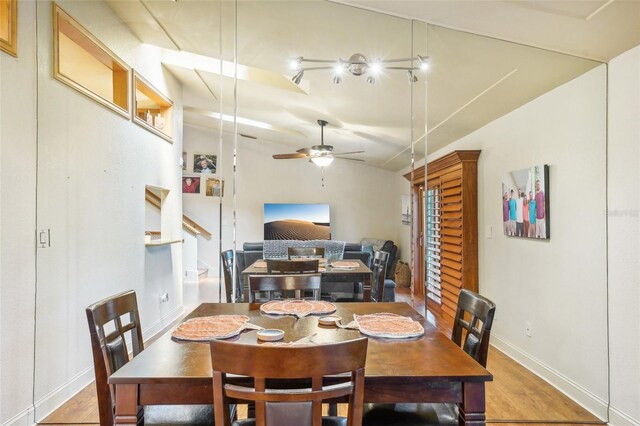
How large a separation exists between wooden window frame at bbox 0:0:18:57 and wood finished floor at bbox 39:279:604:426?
2.10 m

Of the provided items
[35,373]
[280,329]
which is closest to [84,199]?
[35,373]

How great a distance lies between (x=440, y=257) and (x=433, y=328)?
7.65 ft

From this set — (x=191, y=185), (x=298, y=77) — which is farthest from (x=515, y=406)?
(x=191, y=185)

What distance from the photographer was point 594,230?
2.21 metres

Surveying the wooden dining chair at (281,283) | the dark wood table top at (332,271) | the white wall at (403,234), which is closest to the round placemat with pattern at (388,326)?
the wooden dining chair at (281,283)

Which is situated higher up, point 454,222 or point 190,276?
point 454,222

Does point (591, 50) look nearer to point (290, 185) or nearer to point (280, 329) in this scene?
point (280, 329)

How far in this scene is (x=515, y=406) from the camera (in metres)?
2.29

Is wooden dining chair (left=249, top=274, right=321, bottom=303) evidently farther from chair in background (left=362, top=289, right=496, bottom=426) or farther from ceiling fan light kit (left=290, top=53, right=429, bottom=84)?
ceiling fan light kit (left=290, top=53, right=429, bottom=84)

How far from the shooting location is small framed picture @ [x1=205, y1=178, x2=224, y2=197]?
2.99m

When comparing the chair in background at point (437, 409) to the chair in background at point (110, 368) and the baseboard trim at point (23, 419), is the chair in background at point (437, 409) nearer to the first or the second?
the chair in background at point (110, 368)

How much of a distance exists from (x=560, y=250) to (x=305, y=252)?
2.32m

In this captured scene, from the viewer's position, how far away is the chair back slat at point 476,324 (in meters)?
1.40

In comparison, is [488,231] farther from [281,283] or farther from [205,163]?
[205,163]
